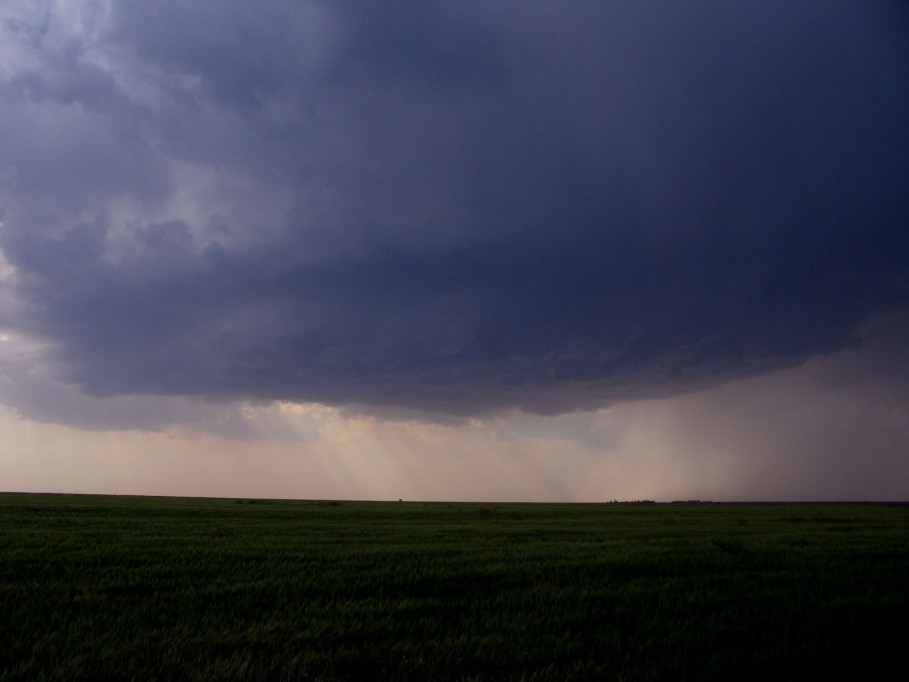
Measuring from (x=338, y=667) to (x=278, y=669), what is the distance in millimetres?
571

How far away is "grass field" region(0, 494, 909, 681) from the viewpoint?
586 centimetres

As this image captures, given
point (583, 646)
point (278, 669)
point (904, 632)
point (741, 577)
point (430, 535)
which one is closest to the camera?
point (278, 669)

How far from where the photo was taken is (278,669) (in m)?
5.55

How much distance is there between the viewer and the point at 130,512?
30.4m

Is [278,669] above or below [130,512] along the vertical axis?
above

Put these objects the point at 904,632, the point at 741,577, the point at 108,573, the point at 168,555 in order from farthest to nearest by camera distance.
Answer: the point at 168,555, the point at 741,577, the point at 108,573, the point at 904,632

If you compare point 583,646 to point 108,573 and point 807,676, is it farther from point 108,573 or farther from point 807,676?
point 108,573

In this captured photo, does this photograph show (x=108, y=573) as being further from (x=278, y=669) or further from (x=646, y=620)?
(x=646, y=620)

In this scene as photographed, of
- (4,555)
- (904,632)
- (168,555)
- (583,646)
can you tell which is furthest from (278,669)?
(4,555)

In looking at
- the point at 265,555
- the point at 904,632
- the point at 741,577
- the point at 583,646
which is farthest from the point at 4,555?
the point at 904,632

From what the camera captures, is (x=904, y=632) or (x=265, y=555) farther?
(x=265, y=555)

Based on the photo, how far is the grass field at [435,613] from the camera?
5.86 meters

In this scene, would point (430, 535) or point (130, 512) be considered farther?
point (130, 512)

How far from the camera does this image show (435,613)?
8133 millimetres
